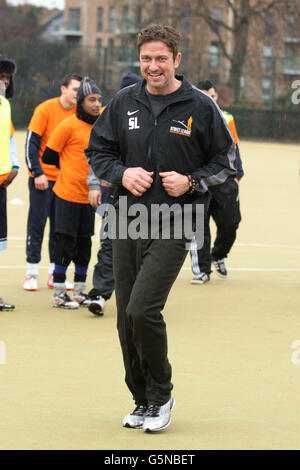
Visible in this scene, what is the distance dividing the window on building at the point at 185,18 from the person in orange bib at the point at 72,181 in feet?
156


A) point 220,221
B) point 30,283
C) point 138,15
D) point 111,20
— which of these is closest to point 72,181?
point 30,283

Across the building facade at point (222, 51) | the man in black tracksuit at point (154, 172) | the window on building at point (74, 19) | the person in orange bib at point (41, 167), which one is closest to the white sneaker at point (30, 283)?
the person in orange bib at point (41, 167)

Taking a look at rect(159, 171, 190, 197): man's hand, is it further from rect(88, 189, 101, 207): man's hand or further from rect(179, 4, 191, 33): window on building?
rect(179, 4, 191, 33): window on building

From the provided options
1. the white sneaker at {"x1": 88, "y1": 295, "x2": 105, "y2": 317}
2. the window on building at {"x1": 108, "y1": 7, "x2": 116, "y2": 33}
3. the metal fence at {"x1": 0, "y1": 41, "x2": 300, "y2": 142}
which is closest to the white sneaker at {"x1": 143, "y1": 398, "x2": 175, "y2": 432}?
the white sneaker at {"x1": 88, "y1": 295, "x2": 105, "y2": 317}

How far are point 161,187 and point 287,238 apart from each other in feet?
29.8

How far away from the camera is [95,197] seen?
8.43 m

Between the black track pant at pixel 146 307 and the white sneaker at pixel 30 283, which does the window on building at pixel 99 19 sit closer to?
the white sneaker at pixel 30 283

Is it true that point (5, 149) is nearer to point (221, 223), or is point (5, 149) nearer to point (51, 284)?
point (51, 284)

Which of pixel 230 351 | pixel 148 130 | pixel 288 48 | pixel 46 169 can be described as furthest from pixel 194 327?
pixel 288 48

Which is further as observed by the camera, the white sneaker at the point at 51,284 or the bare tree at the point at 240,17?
the bare tree at the point at 240,17

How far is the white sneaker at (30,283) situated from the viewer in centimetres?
988

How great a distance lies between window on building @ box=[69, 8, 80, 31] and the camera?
95.7 meters
